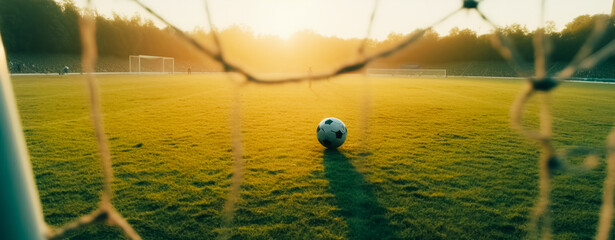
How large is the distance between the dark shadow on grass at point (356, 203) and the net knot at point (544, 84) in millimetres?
1401

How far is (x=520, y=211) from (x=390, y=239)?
1.21m

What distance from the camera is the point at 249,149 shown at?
4.45m

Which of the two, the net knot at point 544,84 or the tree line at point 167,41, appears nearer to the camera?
the net knot at point 544,84

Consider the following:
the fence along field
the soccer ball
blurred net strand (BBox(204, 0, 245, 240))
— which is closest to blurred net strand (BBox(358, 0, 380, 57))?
the fence along field

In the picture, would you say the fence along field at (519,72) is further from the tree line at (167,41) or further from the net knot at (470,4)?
the tree line at (167,41)

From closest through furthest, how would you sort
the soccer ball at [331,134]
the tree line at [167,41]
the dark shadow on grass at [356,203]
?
the dark shadow on grass at [356,203] < the soccer ball at [331,134] < the tree line at [167,41]

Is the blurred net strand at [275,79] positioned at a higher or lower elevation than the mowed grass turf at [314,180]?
higher

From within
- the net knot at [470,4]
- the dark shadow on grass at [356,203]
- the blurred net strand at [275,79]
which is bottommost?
the dark shadow on grass at [356,203]

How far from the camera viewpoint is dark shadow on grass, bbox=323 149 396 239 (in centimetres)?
232

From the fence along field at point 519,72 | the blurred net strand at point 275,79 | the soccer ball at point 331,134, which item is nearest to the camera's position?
the fence along field at point 519,72

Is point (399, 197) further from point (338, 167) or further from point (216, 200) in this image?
point (216, 200)

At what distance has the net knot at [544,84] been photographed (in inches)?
45.4

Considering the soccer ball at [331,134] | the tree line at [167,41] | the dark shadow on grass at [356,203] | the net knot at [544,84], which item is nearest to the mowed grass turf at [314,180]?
the dark shadow on grass at [356,203]

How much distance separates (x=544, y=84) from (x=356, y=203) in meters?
1.80
